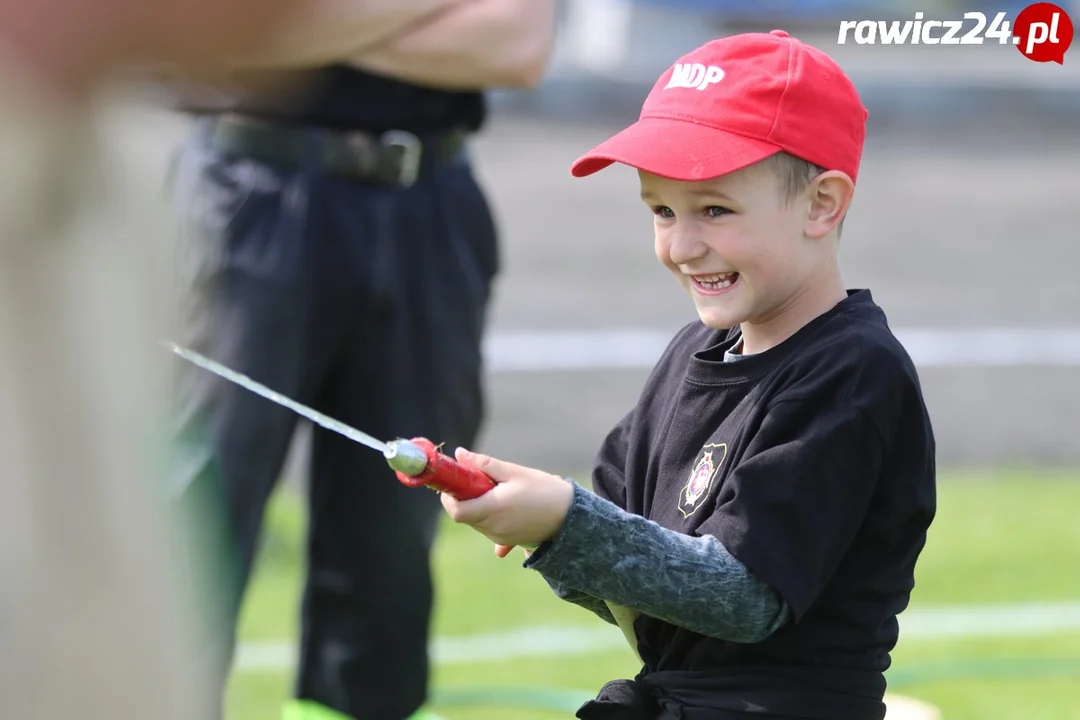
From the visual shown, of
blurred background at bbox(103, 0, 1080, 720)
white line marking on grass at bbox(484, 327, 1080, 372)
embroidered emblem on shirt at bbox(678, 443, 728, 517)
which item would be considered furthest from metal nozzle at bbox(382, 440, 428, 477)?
white line marking on grass at bbox(484, 327, 1080, 372)

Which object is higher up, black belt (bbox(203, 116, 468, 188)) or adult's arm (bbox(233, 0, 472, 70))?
adult's arm (bbox(233, 0, 472, 70))

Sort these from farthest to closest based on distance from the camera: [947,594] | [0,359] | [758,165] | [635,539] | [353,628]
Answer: [947,594], [353,628], [758,165], [635,539], [0,359]

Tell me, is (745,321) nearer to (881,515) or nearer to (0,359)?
(881,515)

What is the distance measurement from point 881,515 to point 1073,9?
15.4 meters

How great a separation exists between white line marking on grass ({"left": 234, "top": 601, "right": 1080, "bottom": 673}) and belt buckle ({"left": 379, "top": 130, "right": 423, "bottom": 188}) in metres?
1.72

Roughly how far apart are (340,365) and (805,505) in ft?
5.65

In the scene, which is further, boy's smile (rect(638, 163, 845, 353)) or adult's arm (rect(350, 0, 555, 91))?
adult's arm (rect(350, 0, 555, 91))

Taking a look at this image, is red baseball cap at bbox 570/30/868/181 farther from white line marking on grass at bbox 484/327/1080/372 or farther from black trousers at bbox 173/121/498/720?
white line marking on grass at bbox 484/327/1080/372

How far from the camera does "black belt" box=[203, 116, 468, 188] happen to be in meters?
3.27

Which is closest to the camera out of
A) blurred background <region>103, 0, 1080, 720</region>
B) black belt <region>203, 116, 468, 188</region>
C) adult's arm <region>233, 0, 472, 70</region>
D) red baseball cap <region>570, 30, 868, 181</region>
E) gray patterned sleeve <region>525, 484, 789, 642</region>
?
gray patterned sleeve <region>525, 484, 789, 642</region>

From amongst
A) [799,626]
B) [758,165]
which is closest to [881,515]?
[799,626]

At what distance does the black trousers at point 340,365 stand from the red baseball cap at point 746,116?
1.34 m

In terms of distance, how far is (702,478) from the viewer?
6.29ft

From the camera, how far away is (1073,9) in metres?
16.1
